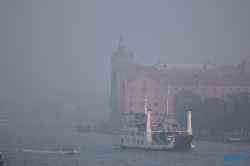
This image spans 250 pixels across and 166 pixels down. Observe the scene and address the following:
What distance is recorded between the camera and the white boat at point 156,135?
78.1 meters

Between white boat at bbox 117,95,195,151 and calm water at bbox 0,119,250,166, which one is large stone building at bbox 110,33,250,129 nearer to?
calm water at bbox 0,119,250,166

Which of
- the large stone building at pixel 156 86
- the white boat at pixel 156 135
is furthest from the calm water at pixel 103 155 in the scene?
the large stone building at pixel 156 86

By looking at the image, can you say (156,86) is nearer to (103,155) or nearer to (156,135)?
(156,135)

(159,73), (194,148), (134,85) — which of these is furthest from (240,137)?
(159,73)

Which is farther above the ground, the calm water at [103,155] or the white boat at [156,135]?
the white boat at [156,135]

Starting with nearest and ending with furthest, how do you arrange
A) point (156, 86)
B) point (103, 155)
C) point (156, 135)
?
point (103, 155)
point (156, 135)
point (156, 86)

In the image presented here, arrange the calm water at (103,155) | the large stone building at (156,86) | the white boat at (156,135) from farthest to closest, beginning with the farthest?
the large stone building at (156,86) < the white boat at (156,135) < the calm water at (103,155)

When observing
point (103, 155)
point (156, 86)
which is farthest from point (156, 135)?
point (156, 86)

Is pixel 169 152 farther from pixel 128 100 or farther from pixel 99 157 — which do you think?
pixel 128 100

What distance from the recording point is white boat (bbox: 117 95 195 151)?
256ft

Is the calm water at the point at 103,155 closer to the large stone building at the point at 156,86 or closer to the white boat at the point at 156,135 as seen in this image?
the white boat at the point at 156,135

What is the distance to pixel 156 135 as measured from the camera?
7994 cm

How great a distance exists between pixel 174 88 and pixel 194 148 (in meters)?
50.1

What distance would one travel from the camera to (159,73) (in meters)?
138
